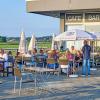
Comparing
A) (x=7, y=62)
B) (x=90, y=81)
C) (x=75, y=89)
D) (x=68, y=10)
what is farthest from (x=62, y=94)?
(x=68, y=10)

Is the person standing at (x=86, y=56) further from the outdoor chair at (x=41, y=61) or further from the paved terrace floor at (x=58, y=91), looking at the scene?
the paved terrace floor at (x=58, y=91)

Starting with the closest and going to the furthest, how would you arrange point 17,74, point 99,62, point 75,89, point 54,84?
point 17,74 < point 75,89 < point 54,84 < point 99,62

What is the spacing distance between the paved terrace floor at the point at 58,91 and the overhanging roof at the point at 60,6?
1362cm

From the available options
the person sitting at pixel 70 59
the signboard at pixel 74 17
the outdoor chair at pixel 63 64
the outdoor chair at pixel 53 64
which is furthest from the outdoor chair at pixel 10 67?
the signboard at pixel 74 17

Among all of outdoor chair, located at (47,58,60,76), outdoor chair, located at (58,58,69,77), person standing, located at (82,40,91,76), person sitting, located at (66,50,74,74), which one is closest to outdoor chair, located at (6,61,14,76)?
outdoor chair, located at (47,58,60,76)

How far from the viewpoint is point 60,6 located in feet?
100

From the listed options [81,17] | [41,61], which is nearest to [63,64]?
[41,61]

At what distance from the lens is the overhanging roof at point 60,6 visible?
29344 millimetres

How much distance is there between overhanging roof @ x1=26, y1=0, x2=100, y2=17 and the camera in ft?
96.3

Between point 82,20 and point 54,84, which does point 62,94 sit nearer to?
point 54,84

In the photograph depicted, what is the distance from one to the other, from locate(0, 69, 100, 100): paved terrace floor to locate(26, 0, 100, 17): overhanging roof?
13623 millimetres

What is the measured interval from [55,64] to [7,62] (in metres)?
2.45

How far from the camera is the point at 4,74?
18.6 metres

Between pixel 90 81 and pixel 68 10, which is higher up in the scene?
pixel 68 10
